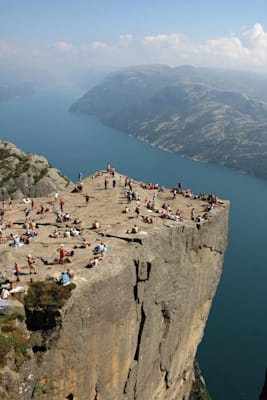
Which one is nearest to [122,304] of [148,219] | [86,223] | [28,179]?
[148,219]

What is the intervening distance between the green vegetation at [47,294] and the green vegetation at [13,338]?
46.1 inches

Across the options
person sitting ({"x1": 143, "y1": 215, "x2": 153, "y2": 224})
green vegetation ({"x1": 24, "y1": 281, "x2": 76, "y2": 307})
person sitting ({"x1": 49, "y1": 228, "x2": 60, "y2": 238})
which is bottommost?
green vegetation ({"x1": 24, "y1": 281, "x2": 76, "y2": 307})

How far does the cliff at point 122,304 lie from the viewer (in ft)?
67.9

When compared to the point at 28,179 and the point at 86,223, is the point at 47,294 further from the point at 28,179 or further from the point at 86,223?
the point at 28,179

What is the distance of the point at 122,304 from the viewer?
24766mm

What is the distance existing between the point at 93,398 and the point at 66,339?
6438 millimetres

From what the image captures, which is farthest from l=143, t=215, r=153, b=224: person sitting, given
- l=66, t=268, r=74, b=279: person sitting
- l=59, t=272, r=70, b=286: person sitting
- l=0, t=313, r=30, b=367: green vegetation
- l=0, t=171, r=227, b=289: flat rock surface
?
l=0, t=313, r=30, b=367: green vegetation

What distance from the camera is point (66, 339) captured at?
2109 centimetres

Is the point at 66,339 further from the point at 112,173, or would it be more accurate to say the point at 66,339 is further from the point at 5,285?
the point at 112,173

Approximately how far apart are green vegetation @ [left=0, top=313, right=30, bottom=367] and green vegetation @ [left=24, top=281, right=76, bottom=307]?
1.17m

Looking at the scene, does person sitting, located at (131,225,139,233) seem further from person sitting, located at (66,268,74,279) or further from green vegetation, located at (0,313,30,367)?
green vegetation, located at (0,313,30,367)

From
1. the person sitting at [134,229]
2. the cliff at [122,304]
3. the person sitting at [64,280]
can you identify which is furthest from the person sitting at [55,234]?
the person sitting at [64,280]

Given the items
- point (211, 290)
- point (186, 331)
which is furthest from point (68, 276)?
point (211, 290)

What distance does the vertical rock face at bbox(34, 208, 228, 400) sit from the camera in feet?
71.6
